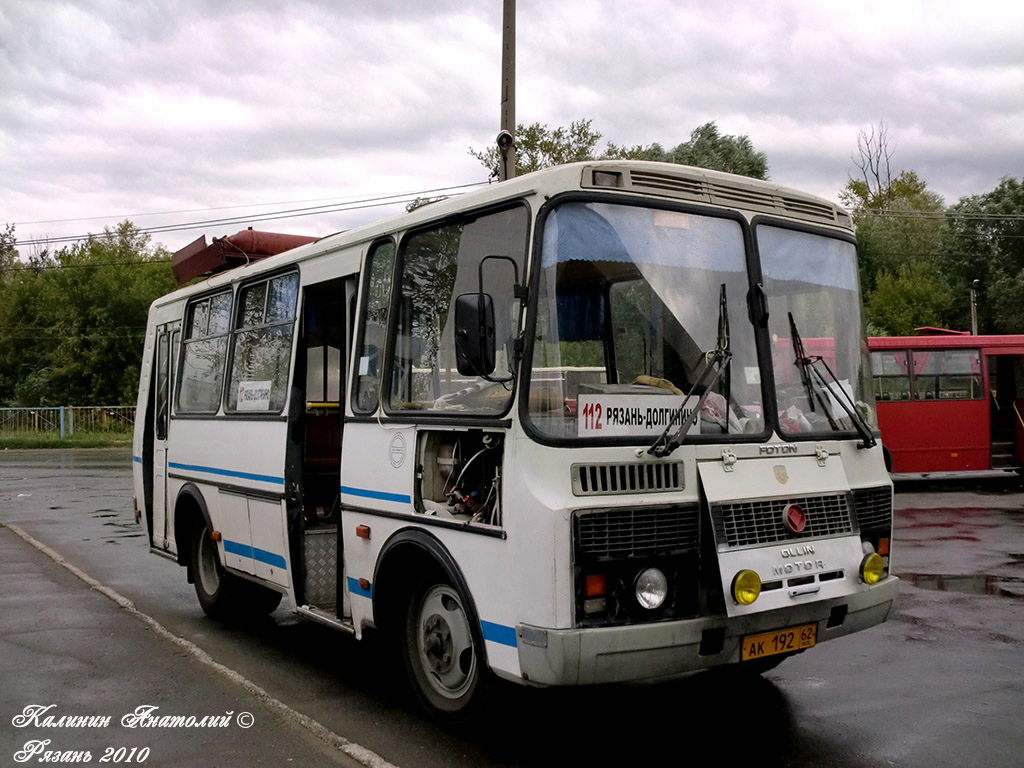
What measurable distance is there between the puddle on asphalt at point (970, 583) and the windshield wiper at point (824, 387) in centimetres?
464

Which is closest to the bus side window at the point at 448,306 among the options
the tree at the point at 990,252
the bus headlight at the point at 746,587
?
the bus headlight at the point at 746,587

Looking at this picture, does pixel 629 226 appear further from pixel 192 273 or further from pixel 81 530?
pixel 81 530

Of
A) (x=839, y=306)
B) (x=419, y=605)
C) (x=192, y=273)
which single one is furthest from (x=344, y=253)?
(x=192, y=273)

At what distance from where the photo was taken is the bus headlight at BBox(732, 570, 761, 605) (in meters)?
4.67

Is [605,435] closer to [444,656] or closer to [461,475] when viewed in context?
[461,475]

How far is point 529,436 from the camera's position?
4.64 m

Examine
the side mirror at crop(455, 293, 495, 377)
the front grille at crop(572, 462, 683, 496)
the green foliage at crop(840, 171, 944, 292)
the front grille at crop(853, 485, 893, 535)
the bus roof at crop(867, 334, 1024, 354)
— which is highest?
the green foliage at crop(840, 171, 944, 292)

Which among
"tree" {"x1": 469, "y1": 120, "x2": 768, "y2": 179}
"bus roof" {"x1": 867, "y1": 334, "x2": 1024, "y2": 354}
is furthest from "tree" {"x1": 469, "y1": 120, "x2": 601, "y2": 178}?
"bus roof" {"x1": 867, "y1": 334, "x2": 1024, "y2": 354}

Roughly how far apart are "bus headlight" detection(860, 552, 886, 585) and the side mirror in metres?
2.19

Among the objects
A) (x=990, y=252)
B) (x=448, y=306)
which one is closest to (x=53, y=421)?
(x=448, y=306)

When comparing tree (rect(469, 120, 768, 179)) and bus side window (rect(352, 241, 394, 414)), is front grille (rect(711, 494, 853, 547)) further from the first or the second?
tree (rect(469, 120, 768, 179))

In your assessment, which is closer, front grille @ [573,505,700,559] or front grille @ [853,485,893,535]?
front grille @ [573,505,700,559]

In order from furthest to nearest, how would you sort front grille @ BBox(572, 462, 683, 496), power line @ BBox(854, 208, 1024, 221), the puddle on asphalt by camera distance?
power line @ BBox(854, 208, 1024, 221) → the puddle on asphalt → front grille @ BBox(572, 462, 683, 496)

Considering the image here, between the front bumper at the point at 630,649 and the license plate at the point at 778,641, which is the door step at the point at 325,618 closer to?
the front bumper at the point at 630,649
